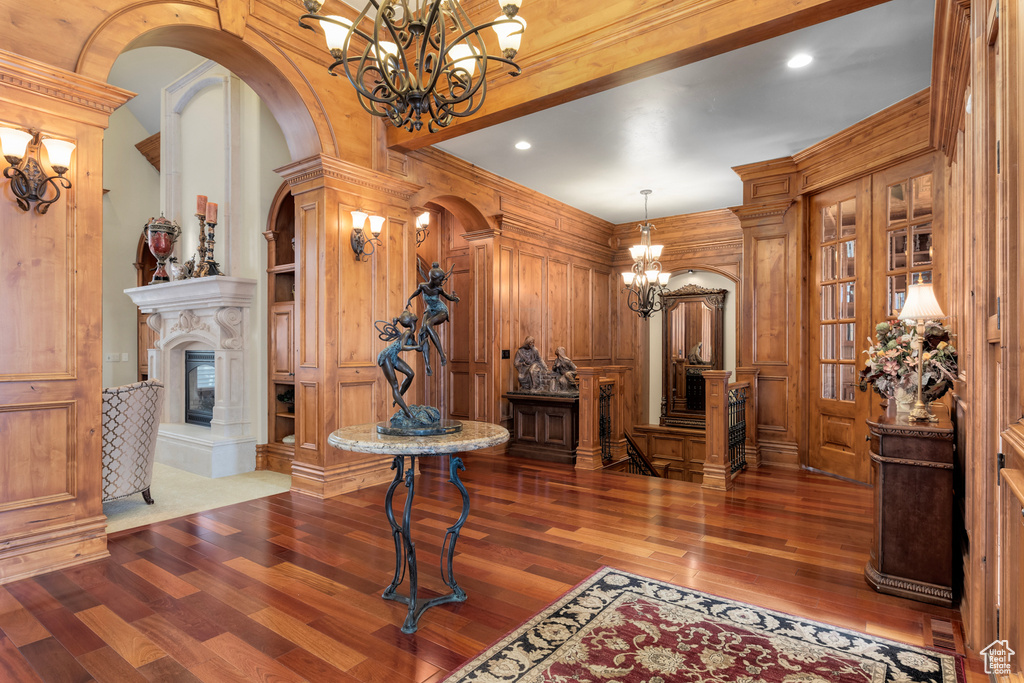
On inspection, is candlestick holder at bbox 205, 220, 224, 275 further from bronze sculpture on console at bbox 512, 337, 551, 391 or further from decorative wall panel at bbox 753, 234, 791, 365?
decorative wall panel at bbox 753, 234, 791, 365

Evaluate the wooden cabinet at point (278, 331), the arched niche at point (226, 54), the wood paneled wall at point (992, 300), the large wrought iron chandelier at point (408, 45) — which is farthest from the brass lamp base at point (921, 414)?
the wooden cabinet at point (278, 331)

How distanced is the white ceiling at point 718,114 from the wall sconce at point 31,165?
3.18 metres

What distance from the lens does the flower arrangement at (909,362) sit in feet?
10.1

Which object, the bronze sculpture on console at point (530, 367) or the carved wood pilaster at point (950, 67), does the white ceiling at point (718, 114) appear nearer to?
the carved wood pilaster at point (950, 67)

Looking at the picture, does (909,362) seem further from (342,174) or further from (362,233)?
(342,174)

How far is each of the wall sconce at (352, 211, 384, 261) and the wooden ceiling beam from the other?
3.78 ft

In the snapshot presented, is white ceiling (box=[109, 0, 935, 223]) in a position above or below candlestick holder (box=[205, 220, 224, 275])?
above

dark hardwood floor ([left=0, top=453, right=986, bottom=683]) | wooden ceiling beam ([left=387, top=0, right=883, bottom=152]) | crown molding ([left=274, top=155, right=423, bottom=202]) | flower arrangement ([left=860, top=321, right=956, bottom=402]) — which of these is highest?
wooden ceiling beam ([left=387, top=0, right=883, bottom=152])

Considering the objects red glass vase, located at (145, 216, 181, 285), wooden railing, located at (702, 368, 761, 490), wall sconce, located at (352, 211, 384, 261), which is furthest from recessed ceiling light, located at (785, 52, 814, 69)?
red glass vase, located at (145, 216, 181, 285)

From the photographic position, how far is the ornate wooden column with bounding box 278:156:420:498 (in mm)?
4766

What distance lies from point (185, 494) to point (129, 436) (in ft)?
2.72

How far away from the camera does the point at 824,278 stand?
5867 mm

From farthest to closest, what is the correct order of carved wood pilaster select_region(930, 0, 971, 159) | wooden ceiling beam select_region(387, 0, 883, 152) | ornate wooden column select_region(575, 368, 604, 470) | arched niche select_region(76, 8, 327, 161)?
ornate wooden column select_region(575, 368, 604, 470) → arched niche select_region(76, 8, 327, 161) → wooden ceiling beam select_region(387, 0, 883, 152) → carved wood pilaster select_region(930, 0, 971, 159)

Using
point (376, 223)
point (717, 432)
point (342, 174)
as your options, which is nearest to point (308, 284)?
point (376, 223)
